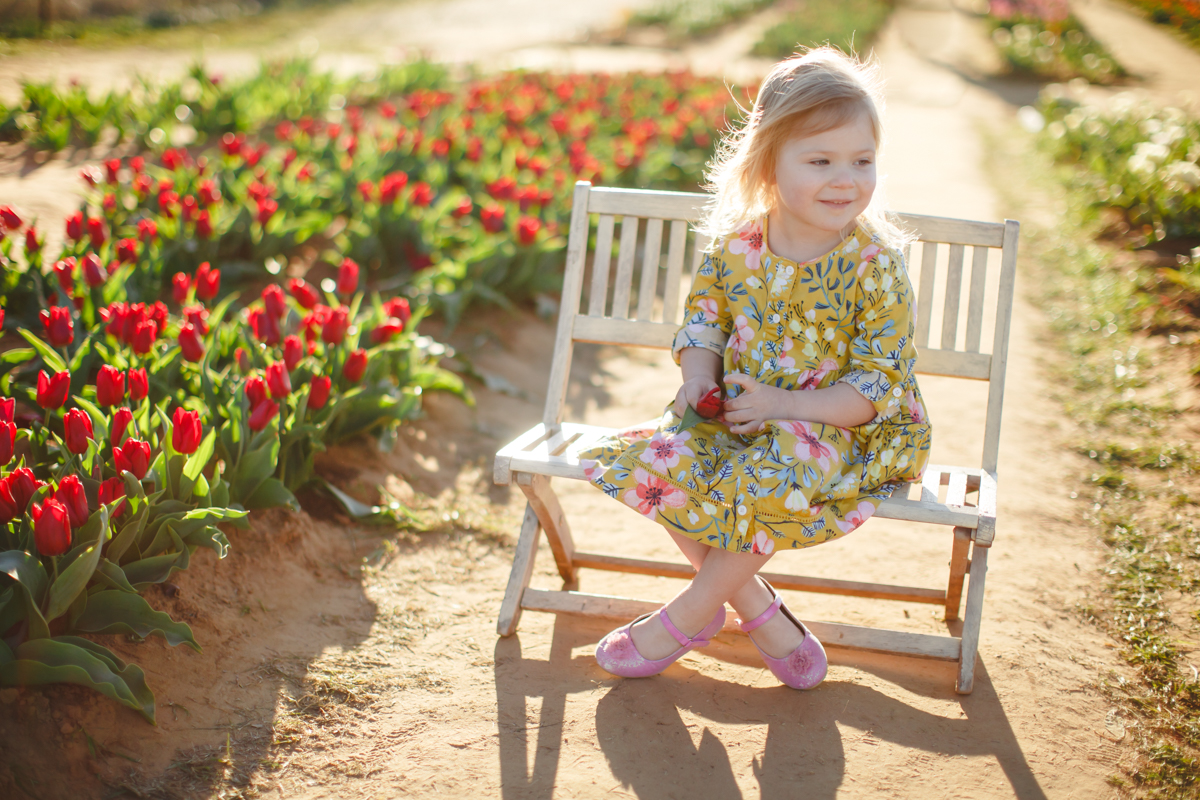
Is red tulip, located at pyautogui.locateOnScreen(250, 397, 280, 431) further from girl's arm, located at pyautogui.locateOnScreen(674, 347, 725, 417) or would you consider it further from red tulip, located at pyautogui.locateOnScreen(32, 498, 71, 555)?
girl's arm, located at pyautogui.locateOnScreen(674, 347, 725, 417)

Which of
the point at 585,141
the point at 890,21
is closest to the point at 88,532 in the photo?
the point at 585,141

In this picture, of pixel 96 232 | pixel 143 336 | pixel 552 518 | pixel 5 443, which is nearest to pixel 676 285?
pixel 552 518

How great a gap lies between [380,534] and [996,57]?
16.7 meters

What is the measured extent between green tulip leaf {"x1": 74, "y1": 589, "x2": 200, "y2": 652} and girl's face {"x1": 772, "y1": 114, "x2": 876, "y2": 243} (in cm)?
183

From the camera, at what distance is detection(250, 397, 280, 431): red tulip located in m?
2.57

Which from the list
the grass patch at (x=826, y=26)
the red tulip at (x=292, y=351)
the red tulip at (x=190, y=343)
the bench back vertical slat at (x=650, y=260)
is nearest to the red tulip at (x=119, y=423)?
the red tulip at (x=190, y=343)

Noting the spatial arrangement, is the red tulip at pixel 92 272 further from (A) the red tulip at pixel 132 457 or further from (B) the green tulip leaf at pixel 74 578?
(B) the green tulip leaf at pixel 74 578

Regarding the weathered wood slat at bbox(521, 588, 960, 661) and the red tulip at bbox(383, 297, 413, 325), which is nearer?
the weathered wood slat at bbox(521, 588, 960, 661)

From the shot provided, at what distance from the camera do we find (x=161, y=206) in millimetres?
4078

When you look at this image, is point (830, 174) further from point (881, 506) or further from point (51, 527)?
point (51, 527)

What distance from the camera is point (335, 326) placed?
3012 mm

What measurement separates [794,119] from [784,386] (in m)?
0.67

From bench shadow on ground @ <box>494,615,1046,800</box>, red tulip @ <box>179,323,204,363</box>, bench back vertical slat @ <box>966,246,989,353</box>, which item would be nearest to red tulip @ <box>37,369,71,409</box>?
red tulip @ <box>179,323,204,363</box>

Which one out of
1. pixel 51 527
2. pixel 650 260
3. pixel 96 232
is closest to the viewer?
pixel 51 527
